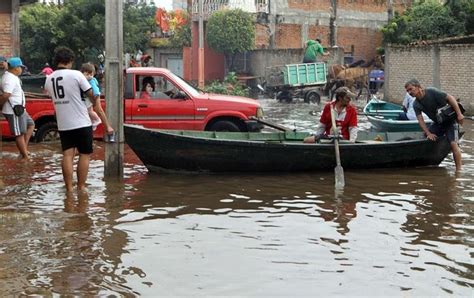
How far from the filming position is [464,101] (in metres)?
23.6

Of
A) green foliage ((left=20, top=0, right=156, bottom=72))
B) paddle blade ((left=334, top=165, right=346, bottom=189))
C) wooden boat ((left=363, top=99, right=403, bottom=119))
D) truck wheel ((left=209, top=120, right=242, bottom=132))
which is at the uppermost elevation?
green foliage ((left=20, top=0, right=156, bottom=72))

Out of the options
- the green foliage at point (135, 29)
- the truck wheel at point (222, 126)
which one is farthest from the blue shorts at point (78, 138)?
the green foliage at point (135, 29)

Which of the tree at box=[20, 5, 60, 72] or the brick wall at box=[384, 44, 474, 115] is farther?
the tree at box=[20, 5, 60, 72]

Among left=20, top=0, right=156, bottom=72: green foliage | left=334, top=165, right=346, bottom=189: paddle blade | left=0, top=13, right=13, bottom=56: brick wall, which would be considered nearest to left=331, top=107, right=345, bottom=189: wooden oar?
left=334, top=165, right=346, bottom=189: paddle blade

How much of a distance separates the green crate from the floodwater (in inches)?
721

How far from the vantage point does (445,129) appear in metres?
11.6

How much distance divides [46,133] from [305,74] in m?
16.4

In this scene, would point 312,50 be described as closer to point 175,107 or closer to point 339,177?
point 175,107

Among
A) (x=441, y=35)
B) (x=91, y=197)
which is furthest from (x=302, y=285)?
(x=441, y=35)

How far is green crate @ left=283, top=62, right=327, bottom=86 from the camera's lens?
29.5 meters

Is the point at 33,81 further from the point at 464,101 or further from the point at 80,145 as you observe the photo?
the point at 464,101

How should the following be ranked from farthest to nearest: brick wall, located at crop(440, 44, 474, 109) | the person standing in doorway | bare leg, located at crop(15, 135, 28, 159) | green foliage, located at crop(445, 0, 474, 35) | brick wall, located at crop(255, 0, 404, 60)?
brick wall, located at crop(255, 0, 404, 60), green foliage, located at crop(445, 0, 474, 35), brick wall, located at crop(440, 44, 474, 109), bare leg, located at crop(15, 135, 28, 159), the person standing in doorway

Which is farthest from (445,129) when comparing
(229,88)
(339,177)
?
(229,88)

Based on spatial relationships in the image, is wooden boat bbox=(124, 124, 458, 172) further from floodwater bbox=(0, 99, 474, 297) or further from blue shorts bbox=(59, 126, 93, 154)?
blue shorts bbox=(59, 126, 93, 154)
